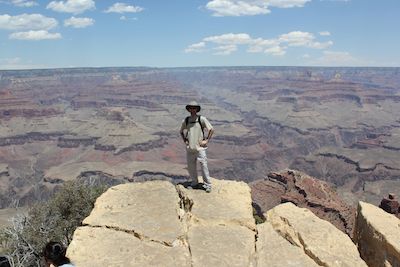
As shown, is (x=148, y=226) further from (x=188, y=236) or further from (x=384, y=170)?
(x=384, y=170)

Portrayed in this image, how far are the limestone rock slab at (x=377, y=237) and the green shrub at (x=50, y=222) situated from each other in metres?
9.45

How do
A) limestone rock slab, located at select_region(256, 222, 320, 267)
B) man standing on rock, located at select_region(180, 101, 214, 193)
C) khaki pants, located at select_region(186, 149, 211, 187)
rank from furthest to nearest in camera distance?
khaki pants, located at select_region(186, 149, 211, 187) < man standing on rock, located at select_region(180, 101, 214, 193) < limestone rock slab, located at select_region(256, 222, 320, 267)

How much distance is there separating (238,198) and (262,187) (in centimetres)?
4171

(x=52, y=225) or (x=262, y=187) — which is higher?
(x=52, y=225)

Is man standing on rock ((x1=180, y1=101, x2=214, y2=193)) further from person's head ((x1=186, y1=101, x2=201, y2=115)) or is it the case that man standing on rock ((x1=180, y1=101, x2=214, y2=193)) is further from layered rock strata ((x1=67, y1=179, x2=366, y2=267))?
layered rock strata ((x1=67, y1=179, x2=366, y2=267))

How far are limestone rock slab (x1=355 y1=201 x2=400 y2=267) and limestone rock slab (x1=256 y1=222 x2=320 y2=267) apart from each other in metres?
1.96

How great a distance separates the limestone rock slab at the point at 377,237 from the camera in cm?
1004

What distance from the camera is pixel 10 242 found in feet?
51.5

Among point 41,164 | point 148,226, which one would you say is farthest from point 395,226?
point 41,164

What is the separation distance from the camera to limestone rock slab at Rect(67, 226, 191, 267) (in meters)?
8.70

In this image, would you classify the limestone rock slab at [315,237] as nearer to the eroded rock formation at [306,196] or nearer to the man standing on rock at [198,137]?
the man standing on rock at [198,137]

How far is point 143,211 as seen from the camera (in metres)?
11.2

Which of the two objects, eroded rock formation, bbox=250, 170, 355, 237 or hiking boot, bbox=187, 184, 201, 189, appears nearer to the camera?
hiking boot, bbox=187, 184, 201, 189

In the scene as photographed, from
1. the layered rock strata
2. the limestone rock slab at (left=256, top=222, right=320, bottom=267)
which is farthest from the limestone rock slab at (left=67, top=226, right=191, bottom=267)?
the limestone rock slab at (left=256, top=222, right=320, bottom=267)
